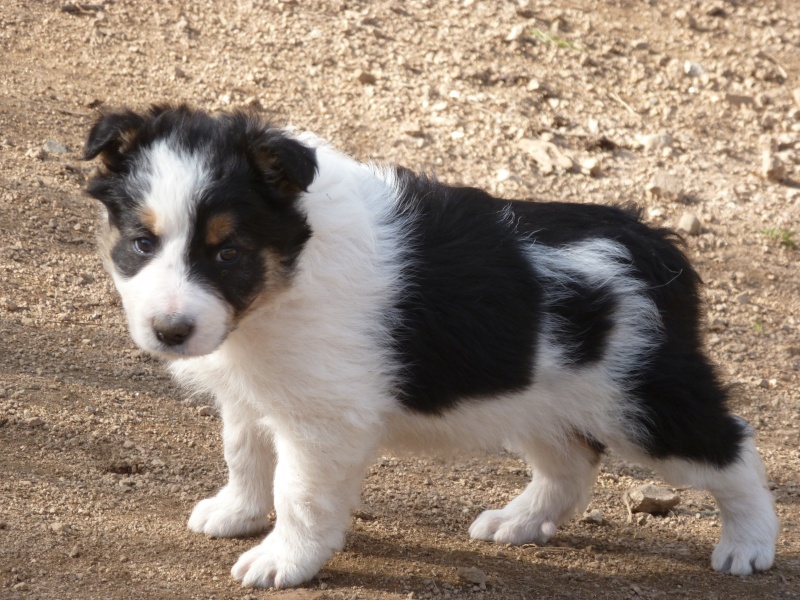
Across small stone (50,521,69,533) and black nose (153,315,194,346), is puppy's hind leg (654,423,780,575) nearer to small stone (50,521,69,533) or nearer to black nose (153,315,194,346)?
black nose (153,315,194,346)

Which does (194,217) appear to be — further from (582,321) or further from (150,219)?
(582,321)

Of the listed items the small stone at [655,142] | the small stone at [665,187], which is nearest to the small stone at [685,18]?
the small stone at [655,142]

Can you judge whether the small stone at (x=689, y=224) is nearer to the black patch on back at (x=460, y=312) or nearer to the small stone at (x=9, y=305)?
the black patch on back at (x=460, y=312)

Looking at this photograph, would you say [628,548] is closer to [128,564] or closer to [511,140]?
[128,564]

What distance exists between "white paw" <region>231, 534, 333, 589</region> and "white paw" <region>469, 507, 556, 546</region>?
3.56 feet

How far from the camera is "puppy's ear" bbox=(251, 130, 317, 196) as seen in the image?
12.8 feet

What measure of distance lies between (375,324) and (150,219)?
104 centimetres

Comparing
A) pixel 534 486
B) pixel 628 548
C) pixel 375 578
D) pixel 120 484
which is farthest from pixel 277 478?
pixel 628 548

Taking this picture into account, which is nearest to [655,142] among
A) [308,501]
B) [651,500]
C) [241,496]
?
[651,500]

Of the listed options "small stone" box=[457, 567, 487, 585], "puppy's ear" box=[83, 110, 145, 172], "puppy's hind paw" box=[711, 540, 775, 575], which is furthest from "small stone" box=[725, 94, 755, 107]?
"puppy's ear" box=[83, 110, 145, 172]

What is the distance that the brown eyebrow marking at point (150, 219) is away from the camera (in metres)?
3.84

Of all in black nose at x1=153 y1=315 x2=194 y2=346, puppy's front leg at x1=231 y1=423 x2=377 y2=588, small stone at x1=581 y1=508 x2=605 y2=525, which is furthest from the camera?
small stone at x1=581 y1=508 x2=605 y2=525

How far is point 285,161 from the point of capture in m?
3.90

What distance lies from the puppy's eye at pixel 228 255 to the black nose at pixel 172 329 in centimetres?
32
